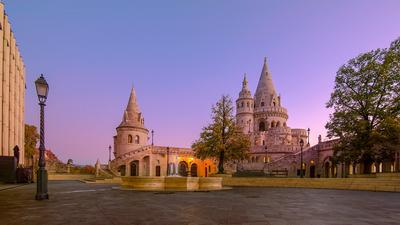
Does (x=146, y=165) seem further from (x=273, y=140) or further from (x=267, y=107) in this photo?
(x=267, y=107)

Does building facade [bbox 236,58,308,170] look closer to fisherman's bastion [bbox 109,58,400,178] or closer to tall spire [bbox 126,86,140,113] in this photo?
fisherman's bastion [bbox 109,58,400,178]

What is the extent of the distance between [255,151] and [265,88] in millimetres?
29609

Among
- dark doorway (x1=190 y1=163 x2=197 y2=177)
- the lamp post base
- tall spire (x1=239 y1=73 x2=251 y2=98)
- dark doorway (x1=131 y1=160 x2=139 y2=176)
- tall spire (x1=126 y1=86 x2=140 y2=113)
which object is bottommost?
dark doorway (x1=190 y1=163 x2=197 y2=177)

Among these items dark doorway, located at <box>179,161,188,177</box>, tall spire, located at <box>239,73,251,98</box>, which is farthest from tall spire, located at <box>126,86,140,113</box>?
tall spire, located at <box>239,73,251,98</box>

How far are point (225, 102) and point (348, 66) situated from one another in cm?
1407

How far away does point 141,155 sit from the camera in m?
57.0

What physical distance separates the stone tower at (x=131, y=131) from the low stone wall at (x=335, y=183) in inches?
1378

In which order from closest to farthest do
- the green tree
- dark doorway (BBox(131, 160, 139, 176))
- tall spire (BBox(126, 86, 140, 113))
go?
dark doorway (BBox(131, 160, 139, 176)), the green tree, tall spire (BBox(126, 86, 140, 113))

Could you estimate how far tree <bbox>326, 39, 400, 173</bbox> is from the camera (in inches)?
1091

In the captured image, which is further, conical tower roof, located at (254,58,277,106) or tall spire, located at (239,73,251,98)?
tall spire, located at (239,73,251,98)

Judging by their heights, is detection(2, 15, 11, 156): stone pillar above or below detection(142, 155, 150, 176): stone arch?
above

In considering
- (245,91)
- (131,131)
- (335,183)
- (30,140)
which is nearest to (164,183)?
(335,183)

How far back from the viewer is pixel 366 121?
28.0 metres

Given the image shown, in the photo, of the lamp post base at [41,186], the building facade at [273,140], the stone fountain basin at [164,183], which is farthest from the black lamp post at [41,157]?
the building facade at [273,140]
